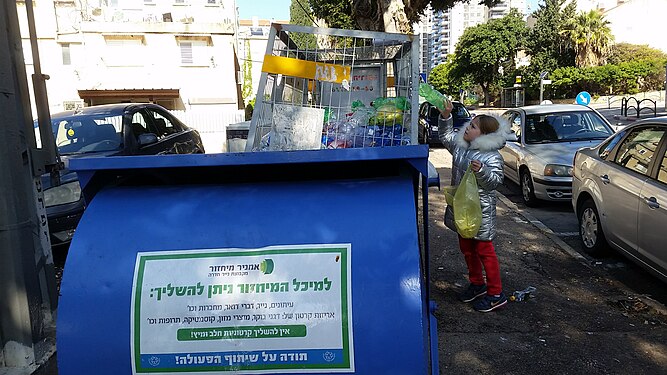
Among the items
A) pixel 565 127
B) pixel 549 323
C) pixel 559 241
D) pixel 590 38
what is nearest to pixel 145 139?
pixel 549 323

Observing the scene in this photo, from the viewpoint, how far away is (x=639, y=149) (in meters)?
5.25

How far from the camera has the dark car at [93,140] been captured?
5750 mm

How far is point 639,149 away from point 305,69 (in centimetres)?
360

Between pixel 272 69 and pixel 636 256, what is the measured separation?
3736 millimetres

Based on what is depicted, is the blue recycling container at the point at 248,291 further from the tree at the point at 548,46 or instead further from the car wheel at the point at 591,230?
the tree at the point at 548,46

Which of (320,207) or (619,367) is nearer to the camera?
(320,207)

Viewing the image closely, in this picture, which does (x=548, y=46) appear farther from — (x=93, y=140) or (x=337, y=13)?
(x=93, y=140)

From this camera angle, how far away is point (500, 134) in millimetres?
4117

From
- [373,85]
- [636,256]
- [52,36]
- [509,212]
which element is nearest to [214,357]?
[373,85]

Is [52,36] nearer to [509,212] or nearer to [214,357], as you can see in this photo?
[509,212]

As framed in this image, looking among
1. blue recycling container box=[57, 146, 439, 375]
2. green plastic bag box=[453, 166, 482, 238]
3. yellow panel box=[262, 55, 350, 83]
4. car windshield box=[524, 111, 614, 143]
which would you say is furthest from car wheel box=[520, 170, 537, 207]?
blue recycling container box=[57, 146, 439, 375]

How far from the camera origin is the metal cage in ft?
11.9

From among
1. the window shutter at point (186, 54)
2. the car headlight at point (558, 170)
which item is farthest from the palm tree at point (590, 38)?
the car headlight at point (558, 170)

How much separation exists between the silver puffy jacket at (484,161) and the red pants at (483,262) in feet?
0.34
